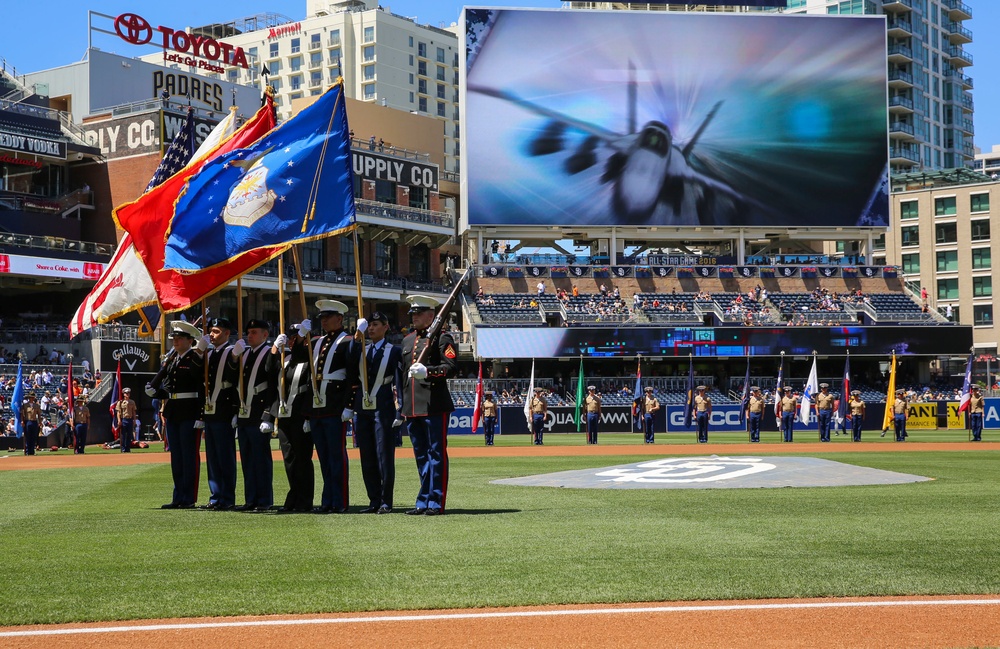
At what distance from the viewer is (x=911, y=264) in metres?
94.9

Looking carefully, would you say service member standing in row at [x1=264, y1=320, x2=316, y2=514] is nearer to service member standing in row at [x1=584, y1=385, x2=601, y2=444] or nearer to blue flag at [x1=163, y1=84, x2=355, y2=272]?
blue flag at [x1=163, y1=84, x2=355, y2=272]

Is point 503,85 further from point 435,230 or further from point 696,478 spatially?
point 696,478

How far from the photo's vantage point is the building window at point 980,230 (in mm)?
90363

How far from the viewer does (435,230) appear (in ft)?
226

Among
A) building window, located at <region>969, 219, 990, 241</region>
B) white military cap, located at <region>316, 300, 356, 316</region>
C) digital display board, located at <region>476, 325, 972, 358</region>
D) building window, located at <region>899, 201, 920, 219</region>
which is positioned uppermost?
building window, located at <region>899, 201, 920, 219</region>

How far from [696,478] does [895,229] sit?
83.9 meters

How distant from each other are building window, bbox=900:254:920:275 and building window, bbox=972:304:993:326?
5.47 metres

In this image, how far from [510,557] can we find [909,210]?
92.2m

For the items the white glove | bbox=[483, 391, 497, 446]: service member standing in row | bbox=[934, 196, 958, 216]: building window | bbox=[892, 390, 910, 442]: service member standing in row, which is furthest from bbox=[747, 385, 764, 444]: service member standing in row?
bbox=[934, 196, 958, 216]: building window

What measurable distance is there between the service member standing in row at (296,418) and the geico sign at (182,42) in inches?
2285

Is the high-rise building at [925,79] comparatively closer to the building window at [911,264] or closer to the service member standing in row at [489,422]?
the building window at [911,264]

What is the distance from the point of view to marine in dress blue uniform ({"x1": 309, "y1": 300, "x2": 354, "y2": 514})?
39.8 feet

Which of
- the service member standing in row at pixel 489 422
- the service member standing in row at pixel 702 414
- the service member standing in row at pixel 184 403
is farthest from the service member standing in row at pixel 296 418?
the service member standing in row at pixel 702 414

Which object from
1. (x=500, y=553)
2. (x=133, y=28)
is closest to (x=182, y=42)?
(x=133, y=28)
